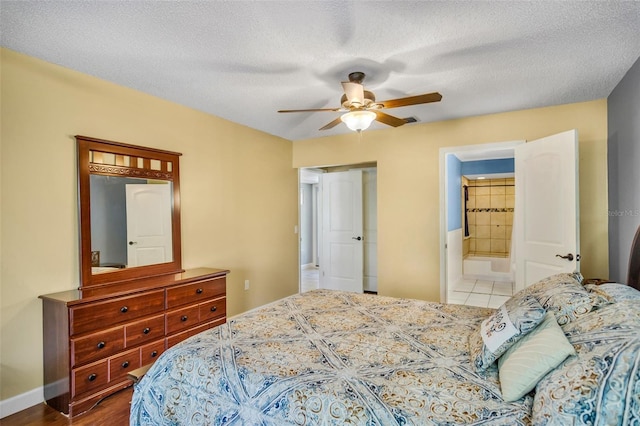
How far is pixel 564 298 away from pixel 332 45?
1.96 m

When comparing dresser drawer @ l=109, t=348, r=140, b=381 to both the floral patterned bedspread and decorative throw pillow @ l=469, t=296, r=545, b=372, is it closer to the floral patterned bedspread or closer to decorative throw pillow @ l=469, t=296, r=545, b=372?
the floral patterned bedspread

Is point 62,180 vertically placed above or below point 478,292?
above

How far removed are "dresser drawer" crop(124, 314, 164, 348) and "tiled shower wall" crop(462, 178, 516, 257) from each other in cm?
581

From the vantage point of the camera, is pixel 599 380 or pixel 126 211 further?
pixel 126 211

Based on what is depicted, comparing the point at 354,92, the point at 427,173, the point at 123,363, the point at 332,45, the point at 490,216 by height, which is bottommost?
the point at 123,363

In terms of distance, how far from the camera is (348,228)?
5.41 metres

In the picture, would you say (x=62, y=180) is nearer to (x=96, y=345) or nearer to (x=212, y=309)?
(x=96, y=345)

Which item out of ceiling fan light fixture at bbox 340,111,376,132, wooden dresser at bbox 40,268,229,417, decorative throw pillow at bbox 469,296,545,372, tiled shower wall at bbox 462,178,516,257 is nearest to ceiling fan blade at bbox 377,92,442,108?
ceiling fan light fixture at bbox 340,111,376,132

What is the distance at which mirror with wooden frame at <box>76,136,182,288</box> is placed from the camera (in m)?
2.60

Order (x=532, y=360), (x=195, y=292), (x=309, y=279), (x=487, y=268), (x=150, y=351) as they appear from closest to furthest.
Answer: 1. (x=532, y=360)
2. (x=150, y=351)
3. (x=195, y=292)
4. (x=487, y=268)
5. (x=309, y=279)

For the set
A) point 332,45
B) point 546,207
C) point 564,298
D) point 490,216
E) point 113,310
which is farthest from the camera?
point 490,216

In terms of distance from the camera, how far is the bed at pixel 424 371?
3.42ft

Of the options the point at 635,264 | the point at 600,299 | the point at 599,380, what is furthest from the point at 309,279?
the point at 599,380

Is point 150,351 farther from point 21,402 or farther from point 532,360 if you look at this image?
point 532,360
